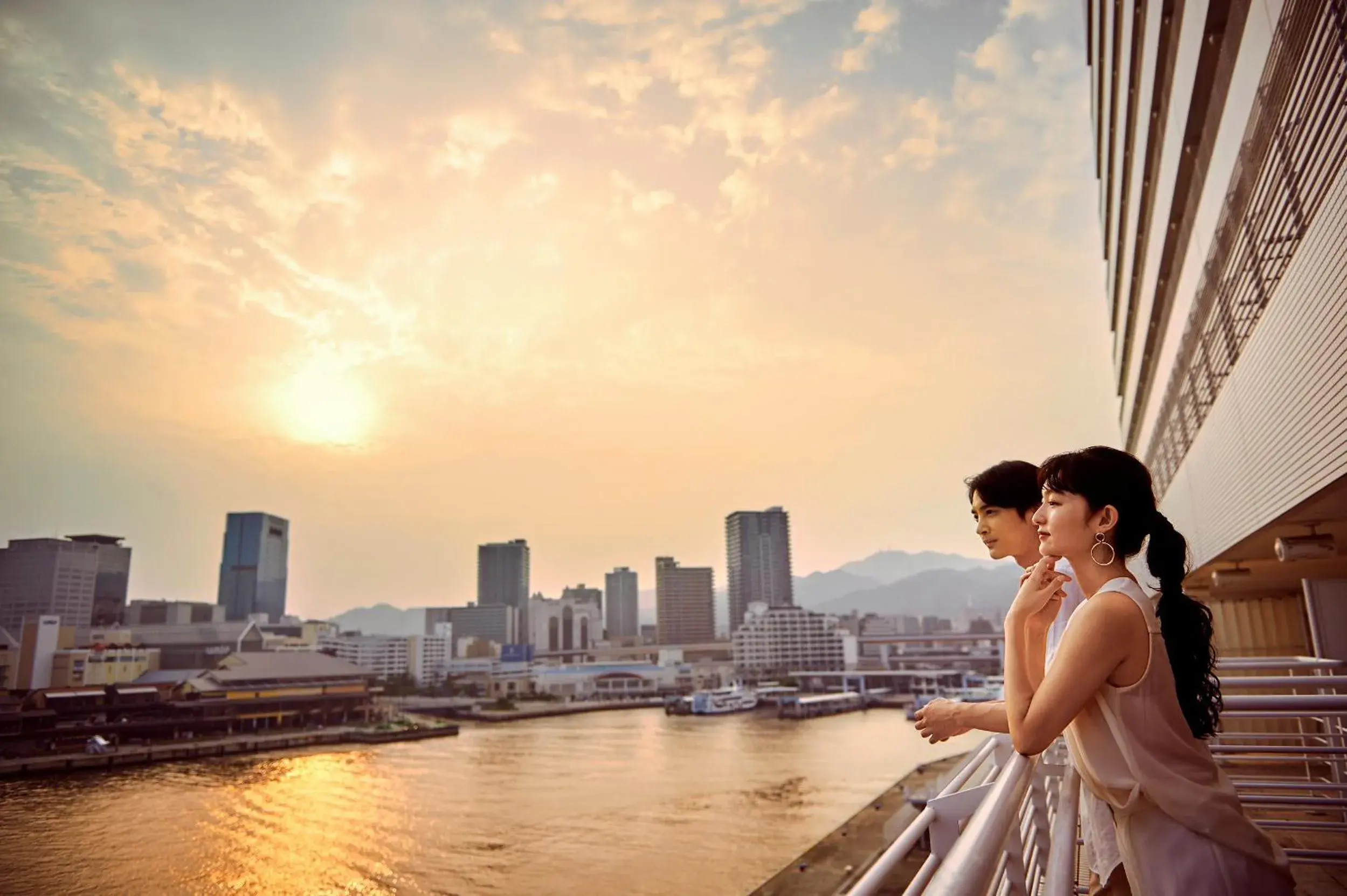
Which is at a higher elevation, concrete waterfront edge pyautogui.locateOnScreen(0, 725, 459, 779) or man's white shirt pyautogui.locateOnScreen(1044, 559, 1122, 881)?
man's white shirt pyautogui.locateOnScreen(1044, 559, 1122, 881)

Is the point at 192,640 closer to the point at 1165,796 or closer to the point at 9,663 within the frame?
the point at 9,663

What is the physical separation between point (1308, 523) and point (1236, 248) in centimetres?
172

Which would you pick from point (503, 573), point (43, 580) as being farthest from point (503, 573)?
point (43, 580)

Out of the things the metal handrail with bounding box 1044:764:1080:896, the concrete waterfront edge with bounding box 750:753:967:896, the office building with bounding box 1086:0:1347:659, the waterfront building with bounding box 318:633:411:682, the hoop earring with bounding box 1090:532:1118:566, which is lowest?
the concrete waterfront edge with bounding box 750:753:967:896

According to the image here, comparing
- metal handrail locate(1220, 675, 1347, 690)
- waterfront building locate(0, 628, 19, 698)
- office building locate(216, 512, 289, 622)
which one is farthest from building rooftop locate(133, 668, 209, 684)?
office building locate(216, 512, 289, 622)

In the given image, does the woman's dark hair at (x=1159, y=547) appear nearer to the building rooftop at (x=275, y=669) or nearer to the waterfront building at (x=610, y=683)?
the building rooftop at (x=275, y=669)

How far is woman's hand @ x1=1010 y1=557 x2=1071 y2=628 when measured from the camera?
3.76 feet

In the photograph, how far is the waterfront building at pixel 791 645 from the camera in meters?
64.8

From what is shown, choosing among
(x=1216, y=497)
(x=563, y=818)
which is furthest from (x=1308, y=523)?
(x=563, y=818)

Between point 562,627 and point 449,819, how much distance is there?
98.4m

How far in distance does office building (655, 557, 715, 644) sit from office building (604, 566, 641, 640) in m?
51.9

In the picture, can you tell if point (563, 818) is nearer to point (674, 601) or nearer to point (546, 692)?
point (546, 692)

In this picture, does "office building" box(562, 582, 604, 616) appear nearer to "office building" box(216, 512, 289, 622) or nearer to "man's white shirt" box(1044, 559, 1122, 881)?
"office building" box(216, 512, 289, 622)

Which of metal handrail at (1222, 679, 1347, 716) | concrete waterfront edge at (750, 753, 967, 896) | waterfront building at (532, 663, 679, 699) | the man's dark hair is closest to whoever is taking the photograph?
the man's dark hair
